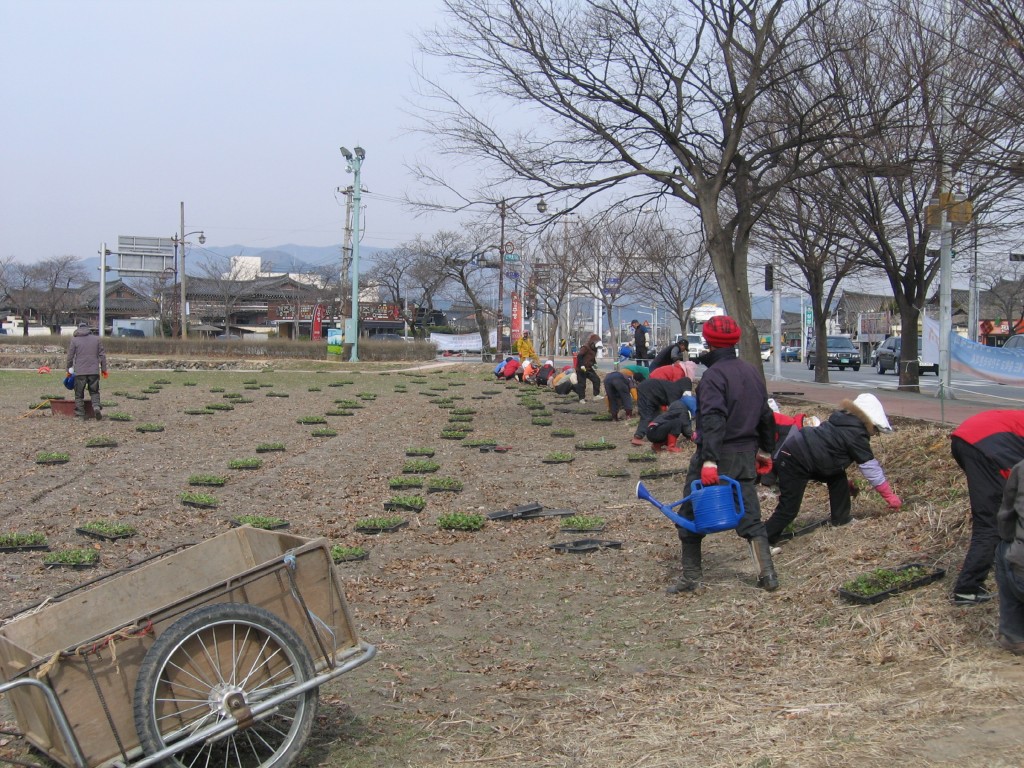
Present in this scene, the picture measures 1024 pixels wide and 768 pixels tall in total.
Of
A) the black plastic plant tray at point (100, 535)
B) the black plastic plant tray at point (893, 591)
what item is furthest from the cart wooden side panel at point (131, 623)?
the black plastic plant tray at point (100, 535)

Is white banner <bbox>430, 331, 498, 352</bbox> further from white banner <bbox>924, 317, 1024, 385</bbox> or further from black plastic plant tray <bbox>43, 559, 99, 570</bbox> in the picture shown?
black plastic plant tray <bbox>43, 559, 99, 570</bbox>

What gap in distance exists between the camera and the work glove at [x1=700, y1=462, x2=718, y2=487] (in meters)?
5.80

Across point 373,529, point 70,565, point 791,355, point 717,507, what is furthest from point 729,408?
point 791,355

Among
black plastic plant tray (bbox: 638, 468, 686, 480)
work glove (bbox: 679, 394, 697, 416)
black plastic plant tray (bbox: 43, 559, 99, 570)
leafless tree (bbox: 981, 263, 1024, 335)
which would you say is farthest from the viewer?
leafless tree (bbox: 981, 263, 1024, 335)

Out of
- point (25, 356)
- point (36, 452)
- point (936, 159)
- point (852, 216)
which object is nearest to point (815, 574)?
point (936, 159)

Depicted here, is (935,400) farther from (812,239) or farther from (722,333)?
(722,333)

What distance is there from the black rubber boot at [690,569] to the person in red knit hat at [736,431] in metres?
0.05

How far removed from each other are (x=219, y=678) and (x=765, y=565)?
144 inches

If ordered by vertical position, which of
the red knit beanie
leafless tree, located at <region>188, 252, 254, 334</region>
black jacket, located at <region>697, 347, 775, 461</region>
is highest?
leafless tree, located at <region>188, 252, 254, 334</region>

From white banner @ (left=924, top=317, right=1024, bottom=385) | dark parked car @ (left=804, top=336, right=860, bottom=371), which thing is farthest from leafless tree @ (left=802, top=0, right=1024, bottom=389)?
dark parked car @ (left=804, top=336, right=860, bottom=371)

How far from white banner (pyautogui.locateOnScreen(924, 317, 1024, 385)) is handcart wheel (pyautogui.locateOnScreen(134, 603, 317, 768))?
16.1 m

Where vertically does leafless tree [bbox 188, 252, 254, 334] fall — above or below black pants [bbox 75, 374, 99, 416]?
above

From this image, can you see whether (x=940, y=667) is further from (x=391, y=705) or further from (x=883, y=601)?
(x=391, y=705)

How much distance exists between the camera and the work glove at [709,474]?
19.0ft
